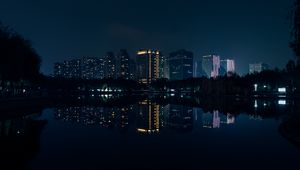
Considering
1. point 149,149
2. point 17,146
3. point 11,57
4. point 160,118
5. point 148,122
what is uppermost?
point 11,57

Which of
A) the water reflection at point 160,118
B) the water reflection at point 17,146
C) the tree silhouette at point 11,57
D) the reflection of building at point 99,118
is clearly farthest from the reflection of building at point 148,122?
the tree silhouette at point 11,57

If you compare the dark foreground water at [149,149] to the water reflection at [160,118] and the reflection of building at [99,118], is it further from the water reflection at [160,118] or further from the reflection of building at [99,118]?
the reflection of building at [99,118]

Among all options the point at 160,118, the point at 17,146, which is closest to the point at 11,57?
the point at 160,118

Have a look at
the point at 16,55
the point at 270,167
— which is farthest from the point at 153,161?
the point at 16,55

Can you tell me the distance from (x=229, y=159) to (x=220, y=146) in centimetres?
435

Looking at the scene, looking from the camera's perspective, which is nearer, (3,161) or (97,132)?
(3,161)

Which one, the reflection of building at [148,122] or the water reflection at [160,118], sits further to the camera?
the water reflection at [160,118]

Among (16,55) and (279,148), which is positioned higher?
(16,55)

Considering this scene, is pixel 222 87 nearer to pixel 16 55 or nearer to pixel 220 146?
pixel 16 55

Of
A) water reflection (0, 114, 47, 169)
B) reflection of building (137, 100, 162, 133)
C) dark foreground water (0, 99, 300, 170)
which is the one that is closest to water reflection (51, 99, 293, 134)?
reflection of building (137, 100, 162, 133)

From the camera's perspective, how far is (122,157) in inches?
758

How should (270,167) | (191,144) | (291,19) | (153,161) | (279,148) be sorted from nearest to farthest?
(270,167), (153,161), (279,148), (191,144), (291,19)

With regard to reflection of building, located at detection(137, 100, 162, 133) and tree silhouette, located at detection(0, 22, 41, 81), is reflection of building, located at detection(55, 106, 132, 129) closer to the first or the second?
reflection of building, located at detection(137, 100, 162, 133)

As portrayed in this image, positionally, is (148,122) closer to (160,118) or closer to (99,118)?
(160,118)
